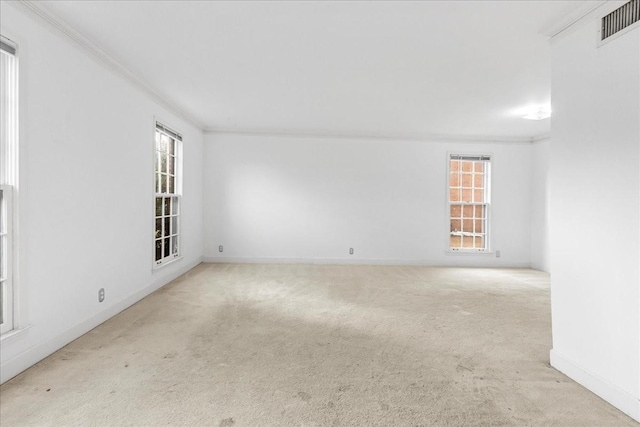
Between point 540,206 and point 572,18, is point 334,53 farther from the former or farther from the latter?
point 540,206

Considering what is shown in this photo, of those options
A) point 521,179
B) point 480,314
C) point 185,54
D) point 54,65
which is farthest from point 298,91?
point 521,179

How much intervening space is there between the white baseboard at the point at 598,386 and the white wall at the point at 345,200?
417 cm

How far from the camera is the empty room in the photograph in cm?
195

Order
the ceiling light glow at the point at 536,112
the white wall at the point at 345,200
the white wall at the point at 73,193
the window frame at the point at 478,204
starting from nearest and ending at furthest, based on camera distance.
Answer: the white wall at the point at 73,193 < the ceiling light glow at the point at 536,112 < the white wall at the point at 345,200 < the window frame at the point at 478,204

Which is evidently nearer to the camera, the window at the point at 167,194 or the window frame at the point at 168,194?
the window frame at the point at 168,194

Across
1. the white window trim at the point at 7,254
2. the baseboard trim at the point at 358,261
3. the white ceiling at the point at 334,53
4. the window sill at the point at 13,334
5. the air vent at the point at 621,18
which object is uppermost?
the white ceiling at the point at 334,53

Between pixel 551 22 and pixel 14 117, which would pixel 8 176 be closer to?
pixel 14 117

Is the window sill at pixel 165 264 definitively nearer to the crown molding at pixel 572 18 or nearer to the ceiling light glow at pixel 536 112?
the crown molding at pixel 572 18

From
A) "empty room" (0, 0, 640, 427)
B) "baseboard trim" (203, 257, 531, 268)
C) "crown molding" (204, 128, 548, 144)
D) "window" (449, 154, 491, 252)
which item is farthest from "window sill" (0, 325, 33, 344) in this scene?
"window" (449, 154, 491, 252)

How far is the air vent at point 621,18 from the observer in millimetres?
1884

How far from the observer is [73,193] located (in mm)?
2791

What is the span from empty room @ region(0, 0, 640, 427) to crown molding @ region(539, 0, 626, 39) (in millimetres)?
12

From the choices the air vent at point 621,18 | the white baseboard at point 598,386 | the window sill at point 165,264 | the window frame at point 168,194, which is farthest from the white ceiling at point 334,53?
the white baseboard at point 598,386

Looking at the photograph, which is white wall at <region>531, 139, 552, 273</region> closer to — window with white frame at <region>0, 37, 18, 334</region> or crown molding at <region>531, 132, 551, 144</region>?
crown molding at <region>531, 132, 551, 144</region>
